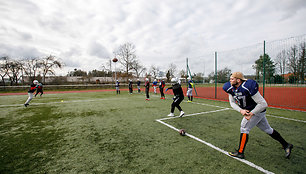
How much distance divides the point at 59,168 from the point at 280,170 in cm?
452

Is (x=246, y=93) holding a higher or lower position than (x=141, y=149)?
higher

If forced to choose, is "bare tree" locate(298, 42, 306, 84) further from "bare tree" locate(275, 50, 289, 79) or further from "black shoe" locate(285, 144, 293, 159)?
"black shoe" locate(285, 144, 293, 159)

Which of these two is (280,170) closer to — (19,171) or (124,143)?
(124,143)

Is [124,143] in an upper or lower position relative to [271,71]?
lower

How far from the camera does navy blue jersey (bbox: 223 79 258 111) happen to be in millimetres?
2814

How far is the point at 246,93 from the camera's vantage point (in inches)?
115

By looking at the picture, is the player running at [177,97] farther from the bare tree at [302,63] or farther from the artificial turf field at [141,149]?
the bare tree at [302,63]

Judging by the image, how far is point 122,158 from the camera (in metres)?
3.17

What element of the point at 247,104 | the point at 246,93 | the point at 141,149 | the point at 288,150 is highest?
the point at 246,93

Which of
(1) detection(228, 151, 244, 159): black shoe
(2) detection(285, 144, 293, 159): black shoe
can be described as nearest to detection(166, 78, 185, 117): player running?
(1) detection(228, 151, 244, 159): black shoe

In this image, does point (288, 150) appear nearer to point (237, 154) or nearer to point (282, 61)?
point (237, 154)

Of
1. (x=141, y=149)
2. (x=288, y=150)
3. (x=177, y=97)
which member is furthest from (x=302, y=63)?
(x=141, y=149)

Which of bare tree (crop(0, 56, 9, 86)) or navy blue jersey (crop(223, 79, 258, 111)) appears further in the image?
bare tree (crop(0, 56, 9, 86))

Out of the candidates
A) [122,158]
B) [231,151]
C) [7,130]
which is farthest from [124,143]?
[7,130]
